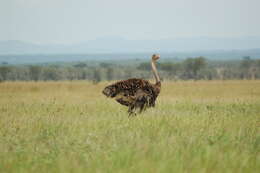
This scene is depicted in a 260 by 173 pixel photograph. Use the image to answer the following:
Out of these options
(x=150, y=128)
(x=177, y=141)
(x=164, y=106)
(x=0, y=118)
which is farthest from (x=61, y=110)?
(x=177, y=141)

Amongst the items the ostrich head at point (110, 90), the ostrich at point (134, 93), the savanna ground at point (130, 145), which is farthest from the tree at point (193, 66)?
the savanna ground at point (130, 145)

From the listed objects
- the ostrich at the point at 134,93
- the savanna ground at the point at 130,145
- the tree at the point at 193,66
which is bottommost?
the tree at the point at 193,66

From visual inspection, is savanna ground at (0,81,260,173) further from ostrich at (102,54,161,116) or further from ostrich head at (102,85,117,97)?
ostrich head at (102,85,117,97)

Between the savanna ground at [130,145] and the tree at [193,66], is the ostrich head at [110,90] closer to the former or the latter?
the savanna ground at [130,145]

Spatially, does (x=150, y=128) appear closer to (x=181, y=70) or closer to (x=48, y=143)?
(x=48, y=143)

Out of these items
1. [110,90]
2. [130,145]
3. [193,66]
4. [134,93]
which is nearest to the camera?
[130,145]

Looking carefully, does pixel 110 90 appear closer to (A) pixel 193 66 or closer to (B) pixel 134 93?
(B) pixel 134 93

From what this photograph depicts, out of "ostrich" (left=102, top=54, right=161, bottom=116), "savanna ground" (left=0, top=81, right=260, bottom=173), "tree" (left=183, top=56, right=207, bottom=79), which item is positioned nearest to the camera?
"savanna ground" (left=0, top=81, right=260, bottom=173)

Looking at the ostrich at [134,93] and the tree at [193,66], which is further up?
the ostrich at [134,93]

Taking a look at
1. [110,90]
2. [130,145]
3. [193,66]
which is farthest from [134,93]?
[193,66]

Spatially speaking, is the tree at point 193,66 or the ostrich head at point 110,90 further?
the tree at point 193,66

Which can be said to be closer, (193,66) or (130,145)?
(130,145)

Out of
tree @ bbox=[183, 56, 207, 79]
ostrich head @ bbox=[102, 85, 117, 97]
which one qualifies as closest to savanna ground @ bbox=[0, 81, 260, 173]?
ostrich head @ bbox=[102, 85, 117, 97]

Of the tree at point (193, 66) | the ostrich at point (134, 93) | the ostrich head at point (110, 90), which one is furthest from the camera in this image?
the tree at point (193, 66)
